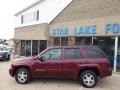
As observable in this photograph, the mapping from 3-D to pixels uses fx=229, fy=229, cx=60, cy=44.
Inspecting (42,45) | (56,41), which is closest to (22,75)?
(56,41)

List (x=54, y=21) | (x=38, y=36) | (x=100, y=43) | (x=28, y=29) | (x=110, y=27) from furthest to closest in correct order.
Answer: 1. (x=28, y=29)
2. (x=38, y=36)
3. (x=54, y=21)
4. (x=100, y=43)
5. (x=110, y=27)

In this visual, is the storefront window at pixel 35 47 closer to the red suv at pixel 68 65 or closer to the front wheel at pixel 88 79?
the red suv at pixel 68 65

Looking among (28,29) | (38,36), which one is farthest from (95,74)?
(28,29)

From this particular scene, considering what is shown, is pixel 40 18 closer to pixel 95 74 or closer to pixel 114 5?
pixel 114 5

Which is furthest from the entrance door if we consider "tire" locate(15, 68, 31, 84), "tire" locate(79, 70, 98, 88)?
"tire" locate(15, 68, 31, 84)

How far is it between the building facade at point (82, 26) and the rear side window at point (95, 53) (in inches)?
192

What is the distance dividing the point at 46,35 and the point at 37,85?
12971 millimetres

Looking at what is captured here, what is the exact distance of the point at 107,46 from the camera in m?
16.0

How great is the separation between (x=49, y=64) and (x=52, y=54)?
0.51m

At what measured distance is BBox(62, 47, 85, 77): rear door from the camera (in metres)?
10.1

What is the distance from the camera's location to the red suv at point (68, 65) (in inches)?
392

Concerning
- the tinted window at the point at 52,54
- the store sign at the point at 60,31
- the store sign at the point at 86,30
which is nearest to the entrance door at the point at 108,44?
the store sign at the point at 86,30

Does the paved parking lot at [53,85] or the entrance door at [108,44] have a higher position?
the entrance door at [108,44]

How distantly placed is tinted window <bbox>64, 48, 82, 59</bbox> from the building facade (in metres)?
5.24
